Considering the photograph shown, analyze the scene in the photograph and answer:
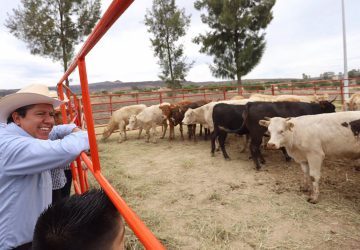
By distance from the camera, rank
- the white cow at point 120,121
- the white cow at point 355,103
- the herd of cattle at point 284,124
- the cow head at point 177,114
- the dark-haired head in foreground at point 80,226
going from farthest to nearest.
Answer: the white cow at point 120,121
the cow head at point 177,114
the white cow at point 355,103
the herd of cattle at point 284,124
the dark-haired head in foreground at point 80,226

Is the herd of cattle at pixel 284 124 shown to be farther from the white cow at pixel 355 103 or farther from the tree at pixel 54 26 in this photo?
the tree at pixel 54 26

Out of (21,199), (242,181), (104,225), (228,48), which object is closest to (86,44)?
(104,225)

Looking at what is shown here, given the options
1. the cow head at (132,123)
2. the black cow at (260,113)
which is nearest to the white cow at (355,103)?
the black cow at (260,113)

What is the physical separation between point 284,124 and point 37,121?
13.0 ft

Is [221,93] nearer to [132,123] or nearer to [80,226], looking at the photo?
[132,123]

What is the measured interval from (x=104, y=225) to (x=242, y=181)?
4.58m

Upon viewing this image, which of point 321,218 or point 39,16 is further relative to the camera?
point 39,16

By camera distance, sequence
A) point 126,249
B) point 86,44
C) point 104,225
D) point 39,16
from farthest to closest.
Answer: point 39,16
point 126,249
point 86,44
point 104,225

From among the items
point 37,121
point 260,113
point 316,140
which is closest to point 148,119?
point 260,113

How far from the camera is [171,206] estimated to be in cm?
442

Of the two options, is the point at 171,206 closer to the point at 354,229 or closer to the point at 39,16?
the point at 354,229

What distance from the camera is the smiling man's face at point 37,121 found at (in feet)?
5.72

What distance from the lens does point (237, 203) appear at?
434cm

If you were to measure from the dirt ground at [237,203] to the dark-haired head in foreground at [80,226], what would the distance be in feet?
7.45
